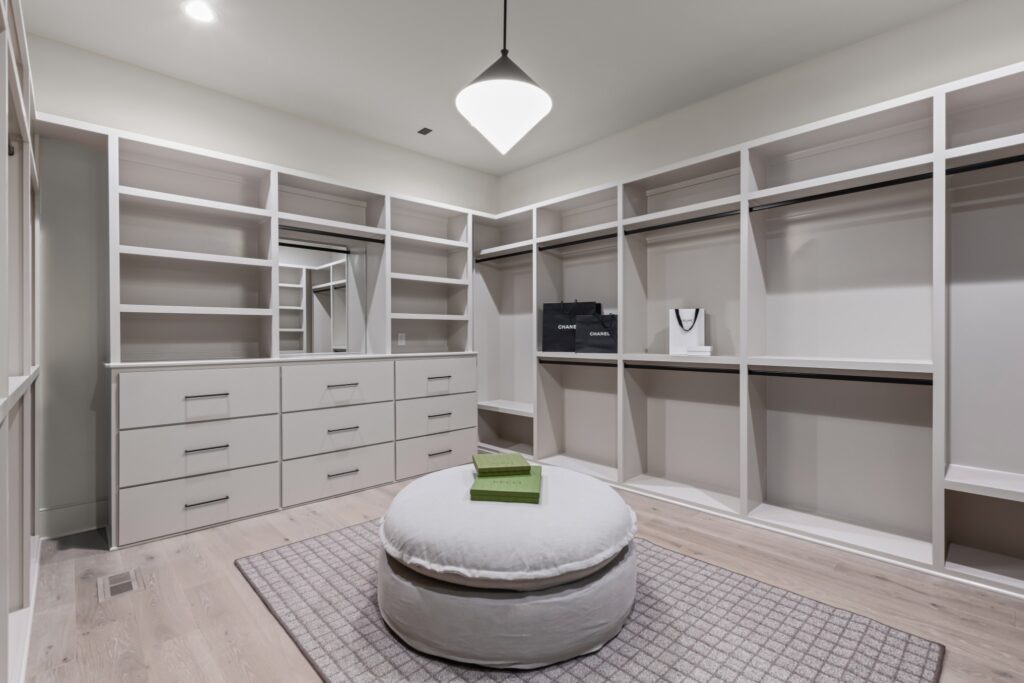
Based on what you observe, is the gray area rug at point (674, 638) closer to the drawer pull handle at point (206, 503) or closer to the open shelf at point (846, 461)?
the drawer pull handle at point (206, 503)

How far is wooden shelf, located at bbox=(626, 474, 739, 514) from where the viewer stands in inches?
119

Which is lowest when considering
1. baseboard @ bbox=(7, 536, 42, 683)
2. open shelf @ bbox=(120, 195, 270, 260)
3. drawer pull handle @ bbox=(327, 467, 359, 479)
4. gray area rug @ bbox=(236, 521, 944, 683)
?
gray area rug @ bbox=(236, 521, 944, 683)

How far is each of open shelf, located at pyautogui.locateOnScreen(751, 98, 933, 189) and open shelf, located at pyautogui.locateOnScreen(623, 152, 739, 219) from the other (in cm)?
21

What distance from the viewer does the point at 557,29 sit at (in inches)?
99.7

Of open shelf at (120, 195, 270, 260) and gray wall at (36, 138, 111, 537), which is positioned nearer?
gray wall at (36, 138, 111, 537)

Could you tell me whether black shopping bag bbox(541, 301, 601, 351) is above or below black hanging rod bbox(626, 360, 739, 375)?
above

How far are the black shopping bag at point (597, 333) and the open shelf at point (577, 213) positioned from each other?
2.48 ft

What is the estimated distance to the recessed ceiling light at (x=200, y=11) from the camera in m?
2.32

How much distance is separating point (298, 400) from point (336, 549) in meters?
1.03

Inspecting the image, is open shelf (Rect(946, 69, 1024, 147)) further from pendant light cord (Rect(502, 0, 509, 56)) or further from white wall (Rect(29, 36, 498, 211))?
white wall (Rect(29, 36, 498, 211))

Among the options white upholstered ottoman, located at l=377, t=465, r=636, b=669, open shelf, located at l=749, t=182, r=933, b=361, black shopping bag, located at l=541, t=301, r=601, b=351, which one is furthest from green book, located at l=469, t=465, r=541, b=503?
black shopping bag, located at l=541, t=301, r=601, b=351

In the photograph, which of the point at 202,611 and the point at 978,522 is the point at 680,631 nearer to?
the point at 978,522

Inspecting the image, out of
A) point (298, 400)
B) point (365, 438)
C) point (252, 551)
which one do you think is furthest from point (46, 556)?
point (365, 438)

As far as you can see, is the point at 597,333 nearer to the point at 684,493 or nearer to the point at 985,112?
the point at 684,493
